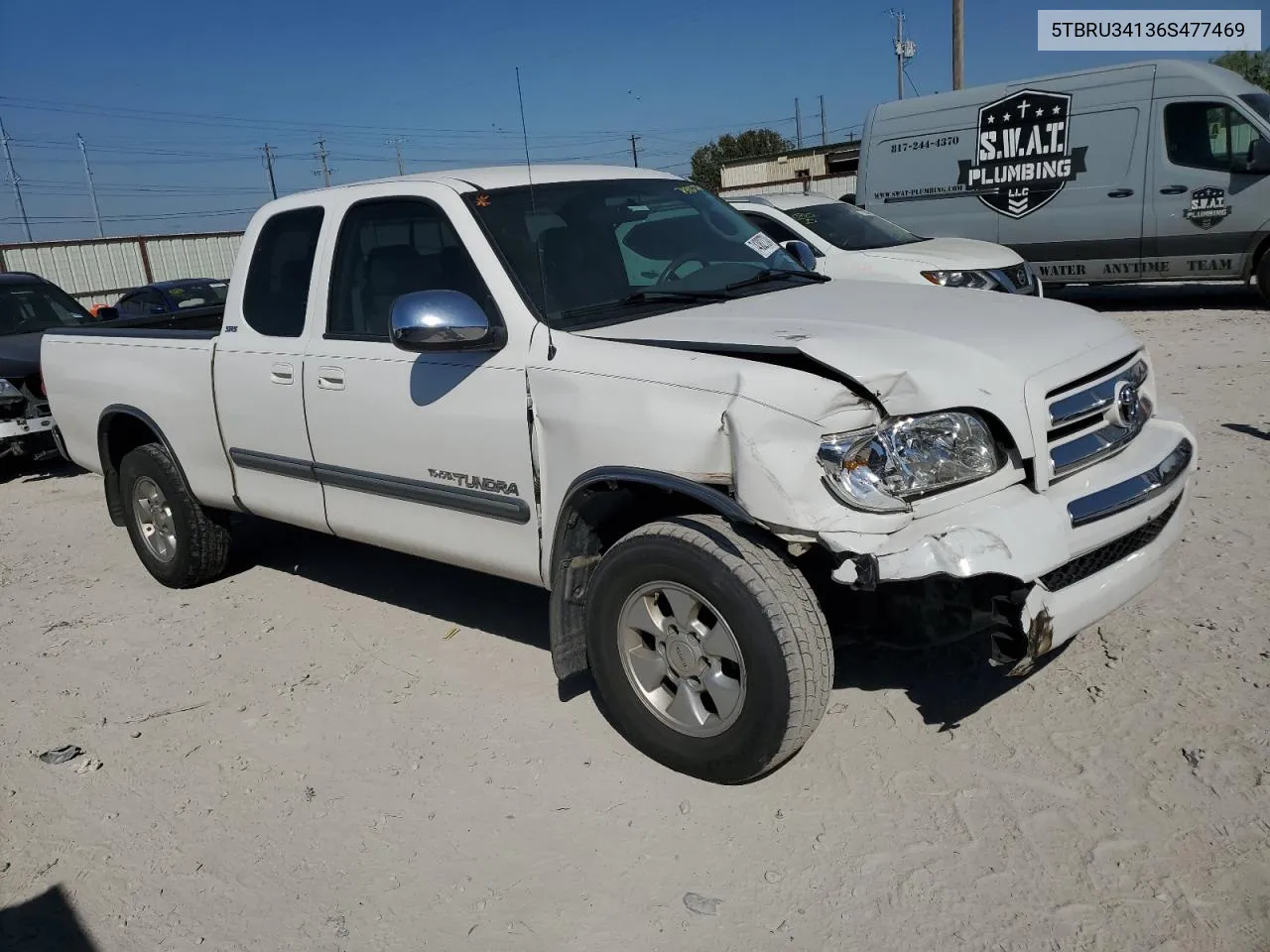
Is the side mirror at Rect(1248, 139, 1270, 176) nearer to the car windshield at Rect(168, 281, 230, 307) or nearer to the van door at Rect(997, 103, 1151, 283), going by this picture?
the van door at Rect(997, 103, 1151, 283)

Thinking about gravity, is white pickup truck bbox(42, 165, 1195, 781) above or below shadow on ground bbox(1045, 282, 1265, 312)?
above

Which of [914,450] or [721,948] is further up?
[914,450]

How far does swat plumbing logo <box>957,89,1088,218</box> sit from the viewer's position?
1277cm

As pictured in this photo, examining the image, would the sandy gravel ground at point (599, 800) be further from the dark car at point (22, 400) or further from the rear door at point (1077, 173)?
the rear door at point (1077, 173)

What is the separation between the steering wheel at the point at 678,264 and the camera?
416cm

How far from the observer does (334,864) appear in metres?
3.24

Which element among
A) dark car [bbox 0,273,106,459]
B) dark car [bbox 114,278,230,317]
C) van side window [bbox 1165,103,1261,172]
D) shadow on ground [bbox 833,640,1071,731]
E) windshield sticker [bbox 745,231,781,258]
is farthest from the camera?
dark car [bbox 114,278,230,317]

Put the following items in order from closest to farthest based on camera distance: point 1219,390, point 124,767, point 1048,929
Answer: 1. point 1048,929
2. point 124,767
3. point 1219,390

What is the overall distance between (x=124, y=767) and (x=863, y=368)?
9.95 ft

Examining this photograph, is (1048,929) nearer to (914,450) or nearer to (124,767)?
(914,450)

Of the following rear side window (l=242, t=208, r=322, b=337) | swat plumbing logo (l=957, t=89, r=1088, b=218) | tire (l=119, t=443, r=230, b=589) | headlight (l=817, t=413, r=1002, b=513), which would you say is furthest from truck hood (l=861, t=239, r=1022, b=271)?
headlight (l=817, t=413, r=1002, b=513)

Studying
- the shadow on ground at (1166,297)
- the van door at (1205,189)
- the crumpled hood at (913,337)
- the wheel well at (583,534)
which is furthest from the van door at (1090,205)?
the wheel well at (583,534)

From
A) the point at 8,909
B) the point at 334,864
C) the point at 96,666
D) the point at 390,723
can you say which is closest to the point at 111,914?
the point at 8,909

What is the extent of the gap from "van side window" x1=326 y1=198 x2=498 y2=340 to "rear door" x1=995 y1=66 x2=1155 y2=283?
10.7 meters
